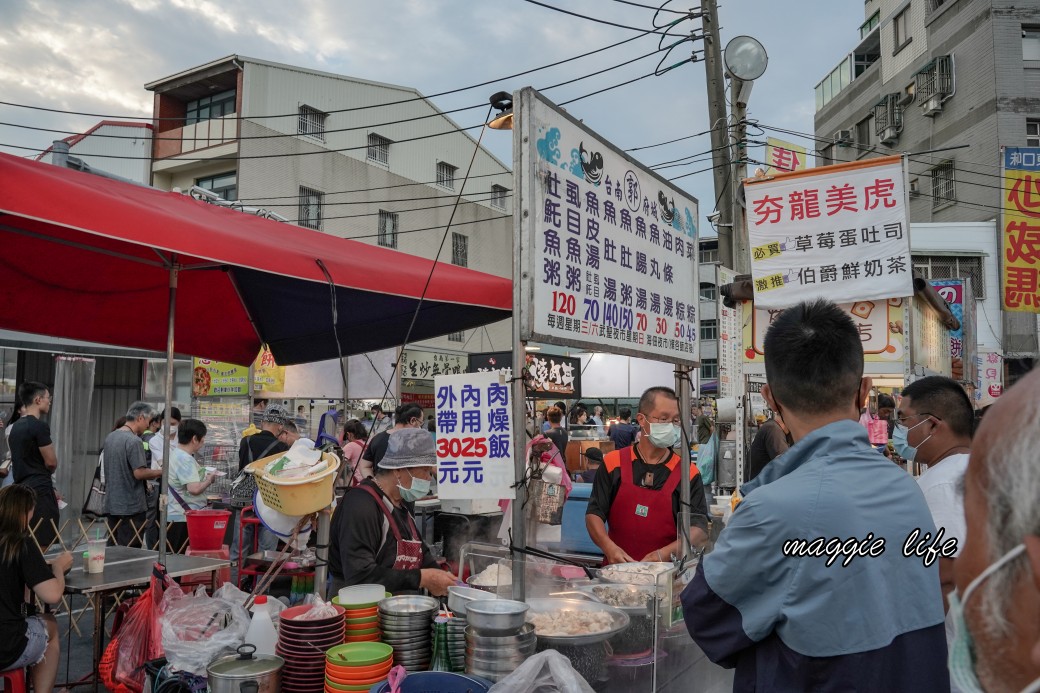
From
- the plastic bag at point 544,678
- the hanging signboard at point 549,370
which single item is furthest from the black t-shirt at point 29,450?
the hanging signboard at point 549,370

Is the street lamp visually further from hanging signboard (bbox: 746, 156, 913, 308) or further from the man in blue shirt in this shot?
the man in blue shirt

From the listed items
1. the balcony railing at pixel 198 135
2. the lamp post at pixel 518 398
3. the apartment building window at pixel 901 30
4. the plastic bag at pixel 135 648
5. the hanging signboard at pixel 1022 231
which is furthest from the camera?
the apartment building window at pixel 901 30

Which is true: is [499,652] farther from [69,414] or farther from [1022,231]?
[1022,231]

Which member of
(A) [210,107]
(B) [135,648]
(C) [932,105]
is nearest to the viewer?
(B) [135,648]

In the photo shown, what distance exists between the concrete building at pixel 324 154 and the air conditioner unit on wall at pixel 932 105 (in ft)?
53.2

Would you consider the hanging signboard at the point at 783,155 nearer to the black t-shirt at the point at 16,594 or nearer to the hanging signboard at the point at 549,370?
the hanging signboard at the point at 549,370

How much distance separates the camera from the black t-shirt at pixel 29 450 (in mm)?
7031

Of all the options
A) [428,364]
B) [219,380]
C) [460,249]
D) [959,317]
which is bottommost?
[219,380]

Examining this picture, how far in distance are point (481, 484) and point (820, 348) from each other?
63.7 inches

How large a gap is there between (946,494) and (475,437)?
221 cm

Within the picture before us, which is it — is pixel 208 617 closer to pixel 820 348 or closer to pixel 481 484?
pixel 481 484

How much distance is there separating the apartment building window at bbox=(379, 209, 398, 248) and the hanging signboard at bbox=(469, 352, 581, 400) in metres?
12.3

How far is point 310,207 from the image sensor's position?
2281cm

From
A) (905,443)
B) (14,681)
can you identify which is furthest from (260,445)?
(905,443)
